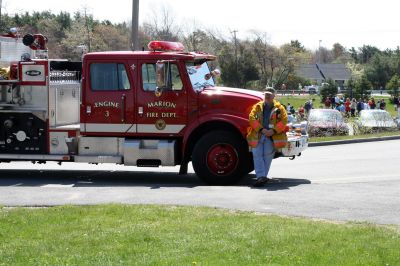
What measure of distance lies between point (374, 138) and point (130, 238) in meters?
21.4

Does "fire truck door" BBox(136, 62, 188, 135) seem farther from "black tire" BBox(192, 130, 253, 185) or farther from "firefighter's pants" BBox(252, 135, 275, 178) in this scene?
"firefighter's pants" BBox(252, 135, 275, 178)

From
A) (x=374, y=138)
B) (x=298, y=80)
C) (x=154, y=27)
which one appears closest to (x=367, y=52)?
(x=298, y=80)

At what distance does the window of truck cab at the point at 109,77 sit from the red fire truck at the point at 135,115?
18 millimetres

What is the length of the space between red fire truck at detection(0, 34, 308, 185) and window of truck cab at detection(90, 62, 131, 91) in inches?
0.7

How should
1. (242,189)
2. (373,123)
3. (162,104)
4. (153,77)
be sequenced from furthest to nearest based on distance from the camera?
(373,123)
(153,77)
(162,104)
(242,189)

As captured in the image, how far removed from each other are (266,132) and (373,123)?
2028 cm

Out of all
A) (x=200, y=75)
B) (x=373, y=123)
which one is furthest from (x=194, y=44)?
(x=200, y=75)

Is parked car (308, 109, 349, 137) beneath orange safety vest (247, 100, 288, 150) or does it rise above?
beneath

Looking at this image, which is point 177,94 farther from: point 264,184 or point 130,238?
point 130,238

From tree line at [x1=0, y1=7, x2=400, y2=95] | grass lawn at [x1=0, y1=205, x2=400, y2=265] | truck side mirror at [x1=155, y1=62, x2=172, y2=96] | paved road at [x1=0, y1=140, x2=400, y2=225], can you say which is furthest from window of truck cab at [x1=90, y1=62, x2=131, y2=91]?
tree line at [x1=0, y1=7, x2=400, y2=95]

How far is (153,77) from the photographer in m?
13.3

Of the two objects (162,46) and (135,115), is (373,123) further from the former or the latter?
(135,115)

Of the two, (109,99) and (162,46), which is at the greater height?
(162,46)

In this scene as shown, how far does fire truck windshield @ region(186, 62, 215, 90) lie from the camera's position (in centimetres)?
1330
